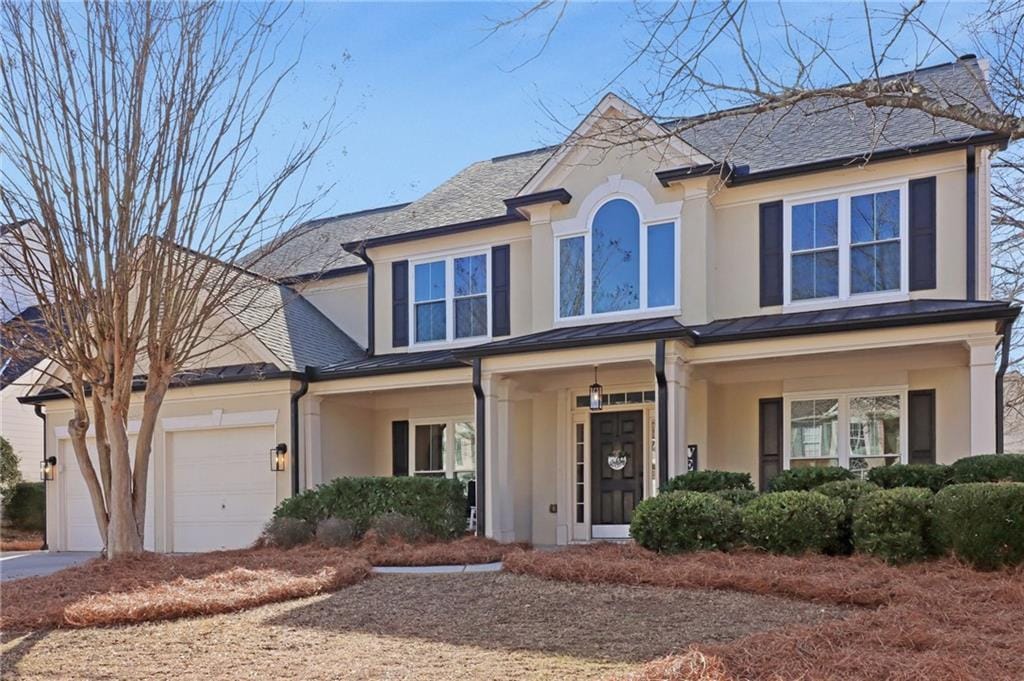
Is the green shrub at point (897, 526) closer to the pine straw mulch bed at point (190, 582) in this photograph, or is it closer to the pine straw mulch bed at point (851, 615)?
the pine straw mulch bed at point (851, 615)

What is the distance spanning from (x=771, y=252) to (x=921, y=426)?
3.10 m

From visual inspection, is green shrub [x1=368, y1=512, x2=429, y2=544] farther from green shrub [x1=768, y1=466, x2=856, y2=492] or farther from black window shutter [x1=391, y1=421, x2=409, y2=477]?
green shrub [x1=768, y1=466, x2=856, y2=492]

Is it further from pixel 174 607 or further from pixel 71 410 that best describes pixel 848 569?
pixel 71 410

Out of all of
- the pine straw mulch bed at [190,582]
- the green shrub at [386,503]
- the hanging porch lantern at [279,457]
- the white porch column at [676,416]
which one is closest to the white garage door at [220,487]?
the hanging porch lantern at [279,457]

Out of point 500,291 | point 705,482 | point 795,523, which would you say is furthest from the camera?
point 500,291

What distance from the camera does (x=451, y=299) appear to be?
1510 cm

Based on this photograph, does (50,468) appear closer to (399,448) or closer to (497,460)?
(399,448)

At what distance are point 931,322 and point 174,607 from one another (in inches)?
344

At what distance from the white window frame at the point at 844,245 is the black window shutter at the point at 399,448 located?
7039 mm

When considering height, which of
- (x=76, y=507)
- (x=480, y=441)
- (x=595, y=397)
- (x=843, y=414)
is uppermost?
(x=595, y=397)

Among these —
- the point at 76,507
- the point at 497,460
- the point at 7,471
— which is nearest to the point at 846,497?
the point at 497,460

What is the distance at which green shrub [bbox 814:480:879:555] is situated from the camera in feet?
29.8

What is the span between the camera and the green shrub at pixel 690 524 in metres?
9.29

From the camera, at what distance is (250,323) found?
1495cm
